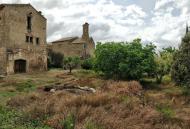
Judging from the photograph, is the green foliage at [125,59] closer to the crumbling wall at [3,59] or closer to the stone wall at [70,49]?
the crumbling wall at [3,59]

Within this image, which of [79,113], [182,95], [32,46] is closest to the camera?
[79,113]

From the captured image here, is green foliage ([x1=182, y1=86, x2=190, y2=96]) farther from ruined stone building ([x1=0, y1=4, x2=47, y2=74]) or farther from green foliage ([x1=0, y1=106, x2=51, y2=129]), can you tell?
green foliage ([x1=0, y1=106, x2=51, y2=129])

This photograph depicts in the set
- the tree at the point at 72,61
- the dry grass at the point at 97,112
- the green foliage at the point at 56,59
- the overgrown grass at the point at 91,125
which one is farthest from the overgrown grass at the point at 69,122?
the green foliage at the point at 56,59

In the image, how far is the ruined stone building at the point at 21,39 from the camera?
51.0 metres

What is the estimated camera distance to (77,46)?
2896 inches

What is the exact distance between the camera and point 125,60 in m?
46.4

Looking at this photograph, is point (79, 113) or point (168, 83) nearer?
point (79, 113)

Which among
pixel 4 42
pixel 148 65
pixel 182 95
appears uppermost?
pixel 4 42

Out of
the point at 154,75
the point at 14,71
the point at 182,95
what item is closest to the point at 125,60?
the point at 154,75

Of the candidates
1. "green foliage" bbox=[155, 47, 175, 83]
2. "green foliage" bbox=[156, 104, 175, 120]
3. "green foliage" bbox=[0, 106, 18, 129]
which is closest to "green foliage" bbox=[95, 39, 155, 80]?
"green foliage" bbox=[155, 47, 175, 83]

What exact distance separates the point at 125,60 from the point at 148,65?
9.40ft

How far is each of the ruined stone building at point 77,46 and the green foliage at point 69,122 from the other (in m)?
58.6

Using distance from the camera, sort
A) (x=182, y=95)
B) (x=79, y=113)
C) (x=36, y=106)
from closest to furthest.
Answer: (x=79, y=113), (x=36, y=106), (x=182, y=95)

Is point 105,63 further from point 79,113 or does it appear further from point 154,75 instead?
point 79,113
